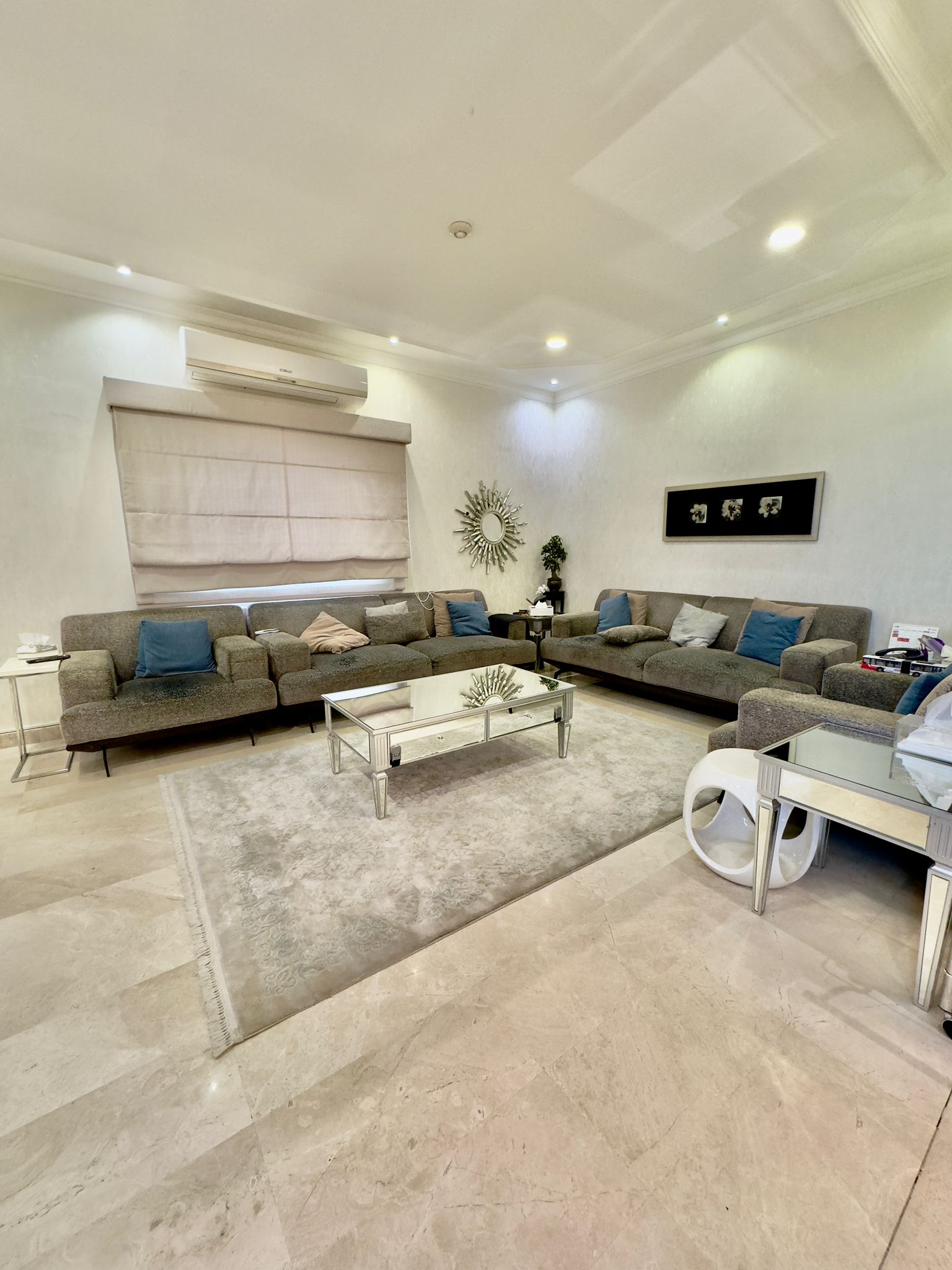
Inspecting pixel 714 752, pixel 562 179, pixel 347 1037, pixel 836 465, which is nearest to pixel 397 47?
pixel 562 179

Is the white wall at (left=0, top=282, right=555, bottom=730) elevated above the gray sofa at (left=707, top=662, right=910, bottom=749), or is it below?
above

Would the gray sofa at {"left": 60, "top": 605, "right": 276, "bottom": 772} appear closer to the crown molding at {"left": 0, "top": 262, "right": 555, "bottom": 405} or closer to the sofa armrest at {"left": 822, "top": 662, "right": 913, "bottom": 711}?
the crown molding at {"left": 0, "top": 262, "right": 555, "bottom": 405}

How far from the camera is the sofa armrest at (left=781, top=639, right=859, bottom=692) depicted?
2.88 m

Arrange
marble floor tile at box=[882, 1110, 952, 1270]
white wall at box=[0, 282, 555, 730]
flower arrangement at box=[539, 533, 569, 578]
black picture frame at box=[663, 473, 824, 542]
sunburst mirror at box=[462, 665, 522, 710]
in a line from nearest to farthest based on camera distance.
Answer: marble floor tile at box=[882, 1110, 952, 1270] → sunburst mirror at box=[462, 665, 522, 710] → white wall at box=[0, 282, 555, 730] → black picture frame at box=[663, 473, 824, 542] → flower arrangement at box=[539, 533, 569, 578]

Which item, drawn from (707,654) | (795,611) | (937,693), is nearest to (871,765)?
(937,693)

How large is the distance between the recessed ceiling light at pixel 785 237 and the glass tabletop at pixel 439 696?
8.01ft

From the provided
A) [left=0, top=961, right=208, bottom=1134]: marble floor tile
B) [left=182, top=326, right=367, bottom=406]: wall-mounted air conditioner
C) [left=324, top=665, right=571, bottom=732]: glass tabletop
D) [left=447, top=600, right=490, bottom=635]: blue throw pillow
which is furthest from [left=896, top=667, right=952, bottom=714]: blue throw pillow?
[left=182, top=326, right=367, bottom=406]: wall-mounted air conditioner

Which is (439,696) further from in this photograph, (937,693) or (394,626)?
(937,693)

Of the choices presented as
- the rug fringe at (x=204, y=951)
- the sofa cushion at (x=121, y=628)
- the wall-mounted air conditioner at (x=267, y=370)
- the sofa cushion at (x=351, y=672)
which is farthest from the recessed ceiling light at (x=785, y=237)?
the sofa cushion at (x=121, y=628)

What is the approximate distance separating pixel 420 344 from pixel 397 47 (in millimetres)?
2259

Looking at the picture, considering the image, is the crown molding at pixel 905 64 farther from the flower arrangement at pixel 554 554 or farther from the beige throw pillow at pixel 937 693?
the flower arrangement at pixel 554 554

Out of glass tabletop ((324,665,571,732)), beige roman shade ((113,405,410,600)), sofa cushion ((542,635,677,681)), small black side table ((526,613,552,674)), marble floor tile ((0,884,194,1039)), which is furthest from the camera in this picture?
small black side table ((526,613,552,674))

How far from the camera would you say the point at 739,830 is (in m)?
2.05

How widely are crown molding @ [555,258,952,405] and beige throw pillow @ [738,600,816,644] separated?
77.3 inches
